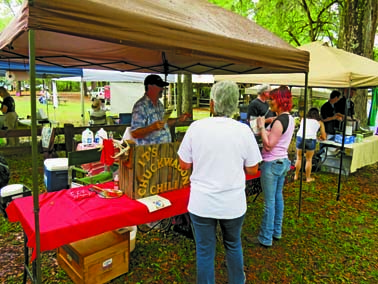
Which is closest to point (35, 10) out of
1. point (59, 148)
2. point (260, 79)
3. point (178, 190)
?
point (178, 190)

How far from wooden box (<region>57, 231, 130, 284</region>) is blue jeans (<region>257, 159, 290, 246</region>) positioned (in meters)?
1.37

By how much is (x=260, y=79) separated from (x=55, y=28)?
3917mm

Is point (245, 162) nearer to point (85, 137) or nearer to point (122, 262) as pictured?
point (122, 262)

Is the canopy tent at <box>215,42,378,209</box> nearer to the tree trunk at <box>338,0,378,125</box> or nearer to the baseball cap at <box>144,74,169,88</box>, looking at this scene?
the tree trunk at <box>338,0,378,125</box>

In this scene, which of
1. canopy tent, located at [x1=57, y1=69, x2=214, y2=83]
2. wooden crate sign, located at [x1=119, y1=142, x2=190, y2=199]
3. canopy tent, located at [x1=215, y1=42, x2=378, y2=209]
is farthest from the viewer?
canopy tent, located at [x1=57, y1=69, x2=214, y2=83]

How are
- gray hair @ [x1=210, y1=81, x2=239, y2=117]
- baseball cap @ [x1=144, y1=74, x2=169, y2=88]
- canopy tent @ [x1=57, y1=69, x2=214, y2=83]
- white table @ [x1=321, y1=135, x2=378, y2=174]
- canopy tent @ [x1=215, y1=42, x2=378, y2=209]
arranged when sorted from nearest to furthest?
gray hair @ [x1=210, y1=81, x2=239, y2=117], baseball cap @ [x1=144, y1=74, x2=169, y2=88], canopy tent @ [x1=215, y1=42, x2=378, y2=209], white table @ [x1=321, y1=135, x2=378, y2=174], canopy tent @ [x1=57, y1=69, x2=214, y2=83]

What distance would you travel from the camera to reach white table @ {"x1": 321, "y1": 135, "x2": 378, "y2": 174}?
17.7ft

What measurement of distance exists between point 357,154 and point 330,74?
1912 mm

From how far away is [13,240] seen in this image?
3.14 metres

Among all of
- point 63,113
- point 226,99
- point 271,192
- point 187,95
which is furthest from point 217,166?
point 63,113

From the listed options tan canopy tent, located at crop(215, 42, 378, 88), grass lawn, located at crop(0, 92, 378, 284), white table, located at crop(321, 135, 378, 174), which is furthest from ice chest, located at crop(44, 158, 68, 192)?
white table, located at crop(321, 135, 378, 174)

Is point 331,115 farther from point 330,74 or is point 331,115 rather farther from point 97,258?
point 97,258

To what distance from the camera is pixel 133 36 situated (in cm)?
187

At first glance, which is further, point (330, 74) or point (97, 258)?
point (330, 74)
